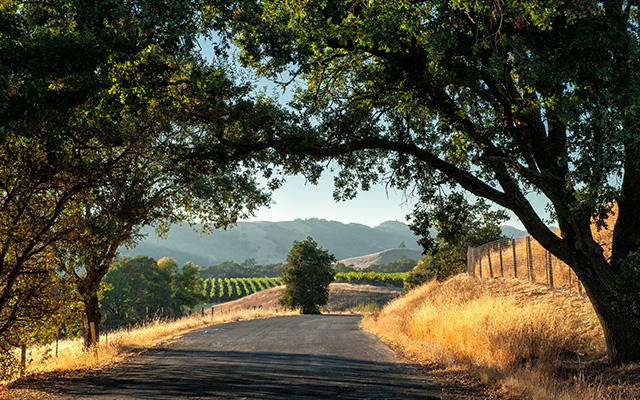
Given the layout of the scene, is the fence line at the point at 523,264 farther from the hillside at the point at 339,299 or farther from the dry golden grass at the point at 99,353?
the hillside at the point at 339,299

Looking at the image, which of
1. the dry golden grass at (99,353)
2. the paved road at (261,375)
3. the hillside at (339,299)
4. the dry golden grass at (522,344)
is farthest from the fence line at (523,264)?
the hillside at (339,299)

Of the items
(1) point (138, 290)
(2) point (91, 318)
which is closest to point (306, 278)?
(2) point (91, 318)

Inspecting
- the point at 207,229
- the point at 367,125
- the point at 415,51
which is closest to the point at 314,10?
the point at 415,51

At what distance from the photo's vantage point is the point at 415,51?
8734 millimetres

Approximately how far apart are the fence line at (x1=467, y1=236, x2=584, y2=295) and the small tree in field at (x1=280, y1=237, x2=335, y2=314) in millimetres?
23985

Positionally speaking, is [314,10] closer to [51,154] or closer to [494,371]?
[51,154]

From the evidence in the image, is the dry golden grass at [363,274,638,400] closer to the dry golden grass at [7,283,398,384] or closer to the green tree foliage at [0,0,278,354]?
the green tree foliage at [0,0,278,354]

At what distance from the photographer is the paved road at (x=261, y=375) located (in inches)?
306

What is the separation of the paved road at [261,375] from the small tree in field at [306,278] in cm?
3440

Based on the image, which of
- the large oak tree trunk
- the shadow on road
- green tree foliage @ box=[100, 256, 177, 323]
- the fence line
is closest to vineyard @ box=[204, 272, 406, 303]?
green tree foliage @ box=[100, 256, 177, 323]

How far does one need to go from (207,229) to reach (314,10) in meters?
10.8

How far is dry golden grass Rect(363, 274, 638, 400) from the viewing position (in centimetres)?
772

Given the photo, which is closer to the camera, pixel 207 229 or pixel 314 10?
pixel 314 10

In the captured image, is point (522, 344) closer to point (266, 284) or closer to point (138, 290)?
point (138, 290)
